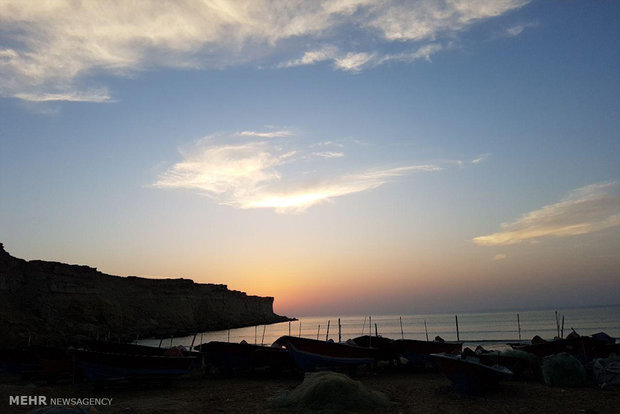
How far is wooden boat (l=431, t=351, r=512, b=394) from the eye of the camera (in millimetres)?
12594

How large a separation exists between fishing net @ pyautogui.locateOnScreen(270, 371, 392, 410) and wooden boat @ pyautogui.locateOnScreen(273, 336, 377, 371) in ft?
17.1

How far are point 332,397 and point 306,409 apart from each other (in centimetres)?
74

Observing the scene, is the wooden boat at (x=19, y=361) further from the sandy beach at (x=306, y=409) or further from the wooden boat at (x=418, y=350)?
the wooden boat at (x=418, y=350)

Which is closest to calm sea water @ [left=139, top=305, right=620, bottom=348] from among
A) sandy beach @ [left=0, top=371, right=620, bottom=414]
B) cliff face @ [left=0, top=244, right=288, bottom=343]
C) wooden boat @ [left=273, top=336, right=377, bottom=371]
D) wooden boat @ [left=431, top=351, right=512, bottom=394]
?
cliff face @ [left=0, top=244, right=288, bottom=343]

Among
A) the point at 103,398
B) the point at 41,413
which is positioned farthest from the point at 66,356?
the point at 41,413

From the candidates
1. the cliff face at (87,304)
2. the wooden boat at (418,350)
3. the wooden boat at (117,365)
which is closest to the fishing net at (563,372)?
the wooden boat at (418,350)

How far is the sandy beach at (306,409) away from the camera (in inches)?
446

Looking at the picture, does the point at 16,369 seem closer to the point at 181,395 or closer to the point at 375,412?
the point at 181,395

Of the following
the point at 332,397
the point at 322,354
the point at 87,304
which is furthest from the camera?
the point at 87,304

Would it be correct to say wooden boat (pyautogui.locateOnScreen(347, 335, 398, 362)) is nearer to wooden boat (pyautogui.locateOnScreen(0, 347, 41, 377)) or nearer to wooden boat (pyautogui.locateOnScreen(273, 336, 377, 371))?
wooden boat (pyautogui.locateOnScreen(273, 336, 377, 371))

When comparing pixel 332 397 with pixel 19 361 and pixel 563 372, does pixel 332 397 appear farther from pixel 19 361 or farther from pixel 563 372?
pixel 19 361

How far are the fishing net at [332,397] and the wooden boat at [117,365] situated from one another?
583cm

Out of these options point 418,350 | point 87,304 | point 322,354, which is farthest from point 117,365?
point 87,304

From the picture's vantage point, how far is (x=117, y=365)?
15.2 m
